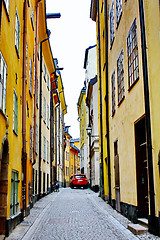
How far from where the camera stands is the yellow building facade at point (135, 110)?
27.8ft

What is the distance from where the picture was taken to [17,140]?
11.5 m

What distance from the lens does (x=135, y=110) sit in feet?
34.9

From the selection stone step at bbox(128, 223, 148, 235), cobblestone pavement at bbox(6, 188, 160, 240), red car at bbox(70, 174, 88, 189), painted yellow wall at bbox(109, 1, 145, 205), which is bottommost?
cobblestone pavement at bbox(6, 188, 160, 240)

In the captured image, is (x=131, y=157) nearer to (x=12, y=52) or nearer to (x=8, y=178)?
(x=8, y=178)

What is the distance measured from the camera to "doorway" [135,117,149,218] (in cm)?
1033

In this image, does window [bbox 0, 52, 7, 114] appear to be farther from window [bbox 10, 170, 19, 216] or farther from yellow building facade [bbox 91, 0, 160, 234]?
yellow building facade [bbox 91, 0, 160, 234]

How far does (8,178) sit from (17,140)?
2232 mm

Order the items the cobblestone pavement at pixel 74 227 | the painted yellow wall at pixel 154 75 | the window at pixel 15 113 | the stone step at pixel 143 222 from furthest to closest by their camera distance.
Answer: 1. the window at pixel 15 113
2. the stone step at pixel 143 222
3. the cobblestone pavement at pixel 74 227
4. the painted yellow wall at pixel 154 75

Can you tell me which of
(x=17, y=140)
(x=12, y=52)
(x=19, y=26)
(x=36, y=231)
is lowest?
(x=36, y=231)

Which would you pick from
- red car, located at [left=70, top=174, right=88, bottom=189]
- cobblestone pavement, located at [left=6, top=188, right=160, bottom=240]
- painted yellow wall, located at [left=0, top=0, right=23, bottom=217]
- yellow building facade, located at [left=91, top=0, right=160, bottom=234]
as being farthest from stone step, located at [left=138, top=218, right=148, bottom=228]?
red car, located at [left=70, top=174, right=88, bottom=189]

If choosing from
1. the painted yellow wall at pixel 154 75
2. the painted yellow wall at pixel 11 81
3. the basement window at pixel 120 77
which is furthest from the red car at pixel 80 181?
the painted yellow wall at pixel 154 75

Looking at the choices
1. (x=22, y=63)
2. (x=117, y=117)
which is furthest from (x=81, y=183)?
(x=22, y=63)

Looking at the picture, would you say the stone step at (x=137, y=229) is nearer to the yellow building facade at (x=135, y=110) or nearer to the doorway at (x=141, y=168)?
the yellow building facade at (x=135, y=110)

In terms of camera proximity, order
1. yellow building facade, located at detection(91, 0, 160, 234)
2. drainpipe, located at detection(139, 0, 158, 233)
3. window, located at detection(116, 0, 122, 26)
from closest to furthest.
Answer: drainpipe, located at detection(139, 0, 158, 233), yellow building facade, located at detection(91, 0, 160, 234), window, located at detection(116, 0, 122, 26)
